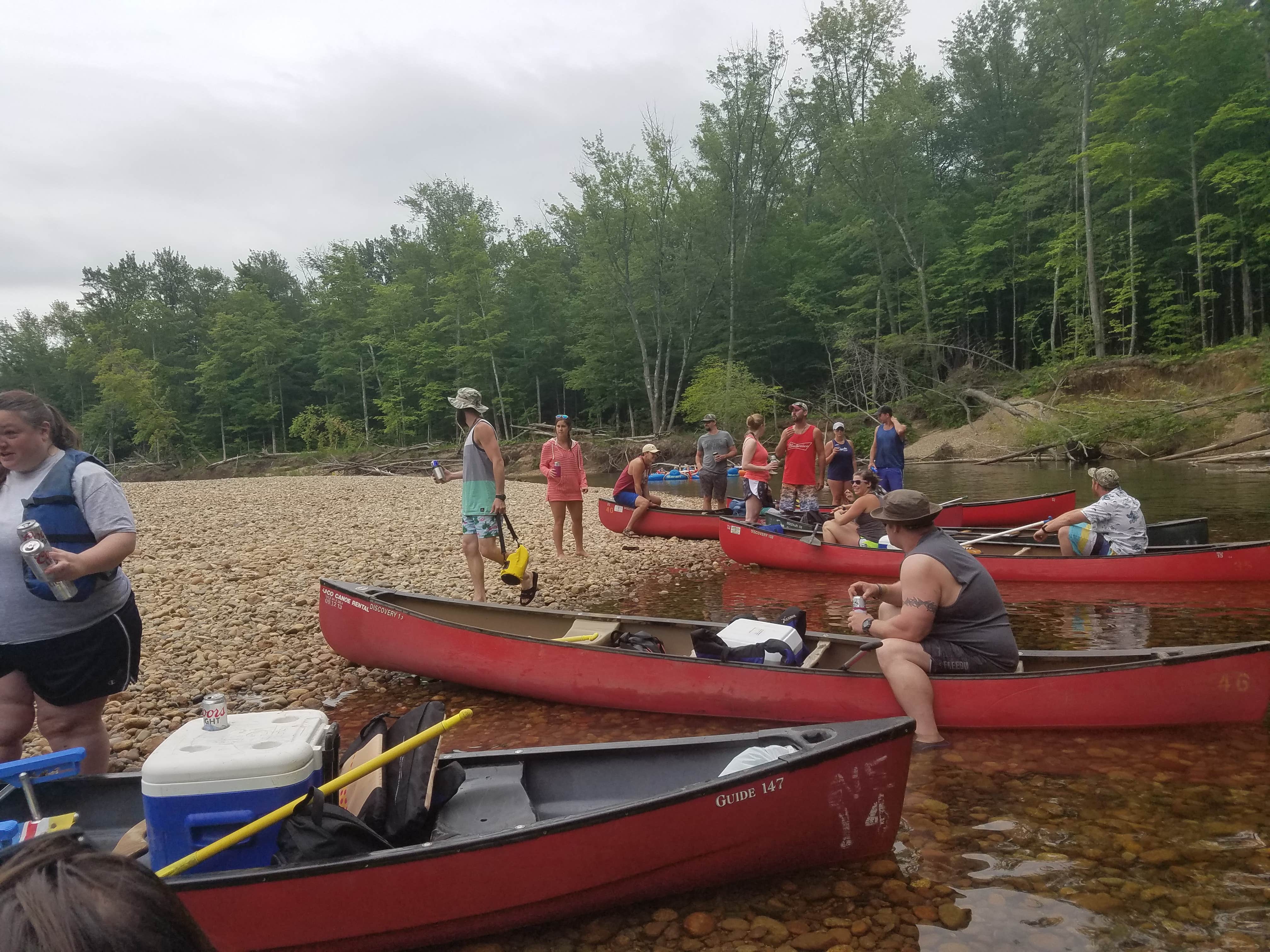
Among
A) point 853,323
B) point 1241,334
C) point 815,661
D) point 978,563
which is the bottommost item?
point 815,661

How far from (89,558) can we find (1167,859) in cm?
487

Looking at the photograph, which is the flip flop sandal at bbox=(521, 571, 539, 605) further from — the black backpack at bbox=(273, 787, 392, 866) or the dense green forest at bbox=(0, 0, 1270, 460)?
the dense green forest at bbox=(0, 0, 1270, 460)

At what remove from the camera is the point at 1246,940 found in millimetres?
2920

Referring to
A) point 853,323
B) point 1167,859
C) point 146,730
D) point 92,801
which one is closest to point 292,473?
point 853,323

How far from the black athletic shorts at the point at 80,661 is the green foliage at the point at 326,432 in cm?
4034

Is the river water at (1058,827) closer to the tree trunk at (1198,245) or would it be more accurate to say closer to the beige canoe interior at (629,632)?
the beige canoe interior at (629,632)

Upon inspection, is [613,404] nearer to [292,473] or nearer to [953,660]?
[292,473]

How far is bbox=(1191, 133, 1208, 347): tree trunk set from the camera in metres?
23.5

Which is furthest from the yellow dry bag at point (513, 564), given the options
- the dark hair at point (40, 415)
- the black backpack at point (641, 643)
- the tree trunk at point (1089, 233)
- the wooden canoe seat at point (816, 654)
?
the tree trunk at point (1089, 233)

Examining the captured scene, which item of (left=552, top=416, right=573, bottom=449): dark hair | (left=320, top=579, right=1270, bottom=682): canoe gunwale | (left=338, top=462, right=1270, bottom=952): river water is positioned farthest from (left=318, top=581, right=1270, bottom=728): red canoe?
(left=552, top=416, right=573, bottom=449): dark hair

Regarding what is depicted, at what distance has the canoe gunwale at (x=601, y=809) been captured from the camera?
108 inches

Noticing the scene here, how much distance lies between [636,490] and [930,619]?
829cm

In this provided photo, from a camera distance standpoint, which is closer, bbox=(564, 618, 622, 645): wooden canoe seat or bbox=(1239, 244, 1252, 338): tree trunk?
bbox=(564, 618, 622, 645): wooden canoe seat

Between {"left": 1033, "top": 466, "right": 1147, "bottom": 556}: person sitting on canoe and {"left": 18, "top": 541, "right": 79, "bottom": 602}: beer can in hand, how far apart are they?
8.55m
